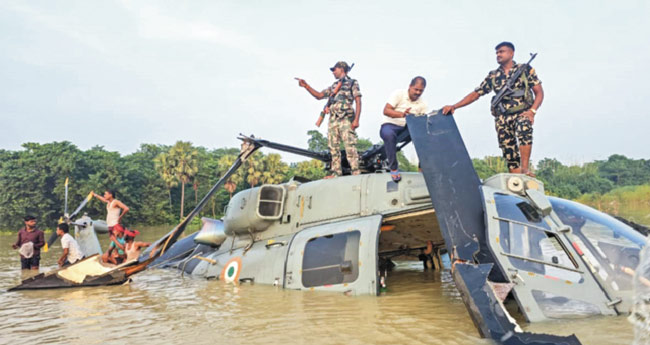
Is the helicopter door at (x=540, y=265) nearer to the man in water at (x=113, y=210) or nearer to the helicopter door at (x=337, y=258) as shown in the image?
the helicopter door at (x=337, y=258)

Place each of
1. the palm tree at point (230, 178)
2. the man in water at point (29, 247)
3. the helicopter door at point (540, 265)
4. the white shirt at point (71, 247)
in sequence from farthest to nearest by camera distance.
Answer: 1. the palm tree at point (230, 178)
2. the man in water at point (29, 247)
3. the white shirt at point (71, 247)
4. the helicopter door at point (540, 265)

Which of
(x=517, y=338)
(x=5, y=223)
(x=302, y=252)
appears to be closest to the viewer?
(x=517, y=338)

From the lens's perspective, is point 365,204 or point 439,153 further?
point 365,204

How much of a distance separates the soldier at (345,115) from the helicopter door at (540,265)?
3.26 metres

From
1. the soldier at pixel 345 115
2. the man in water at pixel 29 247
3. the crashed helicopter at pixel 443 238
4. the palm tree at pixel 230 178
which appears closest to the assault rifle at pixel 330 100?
the soldier at pixel 345 115

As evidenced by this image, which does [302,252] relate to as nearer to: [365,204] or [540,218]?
[365,204]

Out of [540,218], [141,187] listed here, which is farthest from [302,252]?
[141,187]

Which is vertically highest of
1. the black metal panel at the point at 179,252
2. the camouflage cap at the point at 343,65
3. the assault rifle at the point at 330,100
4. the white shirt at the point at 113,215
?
the camouflage cap at the point at 343,65

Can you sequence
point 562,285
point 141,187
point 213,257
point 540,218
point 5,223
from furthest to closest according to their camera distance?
1. point 141,187
2. point 5,223
3. point 213,257
4. point 540,218
5. point 562,285

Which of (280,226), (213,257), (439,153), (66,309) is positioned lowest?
(66,309)

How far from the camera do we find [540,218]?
5.27 m

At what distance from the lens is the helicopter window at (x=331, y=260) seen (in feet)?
21.8

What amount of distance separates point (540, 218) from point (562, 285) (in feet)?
2.74

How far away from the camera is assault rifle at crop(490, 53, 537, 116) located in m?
6.14
